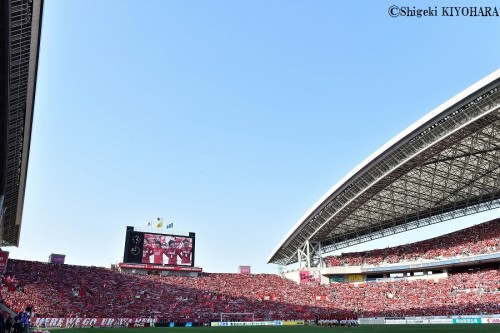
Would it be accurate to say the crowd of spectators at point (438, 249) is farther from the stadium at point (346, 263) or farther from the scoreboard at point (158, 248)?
the scoreboard at point (158, 248)

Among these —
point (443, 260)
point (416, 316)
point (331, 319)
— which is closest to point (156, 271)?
point (331, 319)

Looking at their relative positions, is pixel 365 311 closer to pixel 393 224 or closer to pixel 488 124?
pixel 393 224

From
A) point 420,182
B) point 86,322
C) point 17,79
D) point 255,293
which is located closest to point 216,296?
point 255,293

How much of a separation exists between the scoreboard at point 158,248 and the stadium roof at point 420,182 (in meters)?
Result: 16.0

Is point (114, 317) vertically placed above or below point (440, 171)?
below

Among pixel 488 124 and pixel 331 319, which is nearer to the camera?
pixel 488 124

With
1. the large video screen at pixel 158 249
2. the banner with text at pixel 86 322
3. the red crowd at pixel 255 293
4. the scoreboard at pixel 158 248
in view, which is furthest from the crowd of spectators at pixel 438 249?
the banner with text at pixel 86 322

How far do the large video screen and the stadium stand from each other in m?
0.16

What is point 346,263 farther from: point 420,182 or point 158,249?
point 158,249

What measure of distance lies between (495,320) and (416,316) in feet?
29.9

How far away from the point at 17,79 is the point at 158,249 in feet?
143

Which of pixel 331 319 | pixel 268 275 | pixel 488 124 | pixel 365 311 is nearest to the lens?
pixel 488 124

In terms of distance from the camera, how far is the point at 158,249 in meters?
64.2

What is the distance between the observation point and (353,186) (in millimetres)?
54781
